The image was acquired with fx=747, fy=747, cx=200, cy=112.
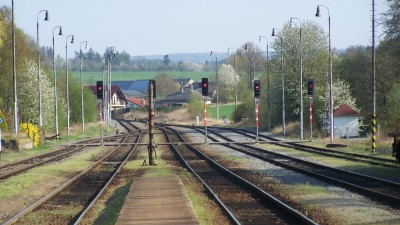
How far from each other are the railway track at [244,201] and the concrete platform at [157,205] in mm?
992

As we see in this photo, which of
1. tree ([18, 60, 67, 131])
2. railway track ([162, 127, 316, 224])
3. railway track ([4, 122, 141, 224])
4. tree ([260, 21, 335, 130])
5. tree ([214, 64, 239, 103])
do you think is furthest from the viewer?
tree ([214, 64, 239, 103])

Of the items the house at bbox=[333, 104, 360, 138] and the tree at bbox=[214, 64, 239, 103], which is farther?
the tree at bbox=[214, 64, 239, 103]

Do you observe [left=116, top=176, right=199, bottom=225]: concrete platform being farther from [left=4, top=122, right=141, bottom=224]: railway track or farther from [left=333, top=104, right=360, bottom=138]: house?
[left=333, top=104, right=360, bottom=138]: house

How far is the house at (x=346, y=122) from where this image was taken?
5891 cm

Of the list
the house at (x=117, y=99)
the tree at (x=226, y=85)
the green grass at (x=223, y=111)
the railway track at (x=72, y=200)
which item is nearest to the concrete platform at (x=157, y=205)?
the railway track at (x=72, y=200)

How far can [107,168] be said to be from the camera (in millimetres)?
33562

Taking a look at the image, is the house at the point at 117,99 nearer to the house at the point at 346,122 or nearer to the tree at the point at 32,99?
the tree at the point at 32,99

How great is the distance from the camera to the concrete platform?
15.0 m

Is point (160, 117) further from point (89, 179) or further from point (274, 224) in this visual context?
point (274, 224)

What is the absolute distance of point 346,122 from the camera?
2334 inches

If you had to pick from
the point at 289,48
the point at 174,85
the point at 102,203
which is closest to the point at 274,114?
the point at 289,48

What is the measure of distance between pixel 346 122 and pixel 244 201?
135 ft

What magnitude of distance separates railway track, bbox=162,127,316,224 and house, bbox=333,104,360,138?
29843 millimetres

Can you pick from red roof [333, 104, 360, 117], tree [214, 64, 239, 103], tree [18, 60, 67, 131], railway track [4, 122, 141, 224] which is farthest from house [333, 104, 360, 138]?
tree [214, 64, 239, 103]
